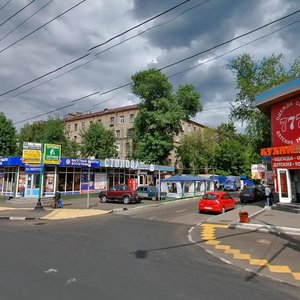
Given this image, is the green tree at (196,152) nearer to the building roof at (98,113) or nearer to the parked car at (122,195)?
the building roof at (98,113)

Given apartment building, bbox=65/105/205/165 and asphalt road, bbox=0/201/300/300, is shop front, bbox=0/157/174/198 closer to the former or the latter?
apartment building, bbox=65/105/205/165

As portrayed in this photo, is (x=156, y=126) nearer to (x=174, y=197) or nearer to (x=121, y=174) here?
(x=121, y=174)

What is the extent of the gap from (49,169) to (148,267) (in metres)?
29.4

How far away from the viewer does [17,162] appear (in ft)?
115

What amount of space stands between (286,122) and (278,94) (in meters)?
2.23

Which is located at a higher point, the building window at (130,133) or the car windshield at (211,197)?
the building window at (130,133)

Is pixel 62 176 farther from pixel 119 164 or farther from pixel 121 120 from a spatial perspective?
pixel 121 120

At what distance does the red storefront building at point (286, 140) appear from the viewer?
81.5 ft

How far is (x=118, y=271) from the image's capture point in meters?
8.30

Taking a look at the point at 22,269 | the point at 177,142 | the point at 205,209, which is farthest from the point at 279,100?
the point at 177,142

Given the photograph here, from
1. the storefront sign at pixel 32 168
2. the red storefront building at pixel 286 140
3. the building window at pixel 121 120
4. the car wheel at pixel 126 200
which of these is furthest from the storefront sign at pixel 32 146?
the building window at pixel 121 120

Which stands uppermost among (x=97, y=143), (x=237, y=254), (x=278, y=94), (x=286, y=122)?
(x=97, y=143)

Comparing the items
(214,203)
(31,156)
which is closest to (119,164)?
(31,156)

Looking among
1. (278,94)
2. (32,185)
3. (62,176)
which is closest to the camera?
(278,94)
